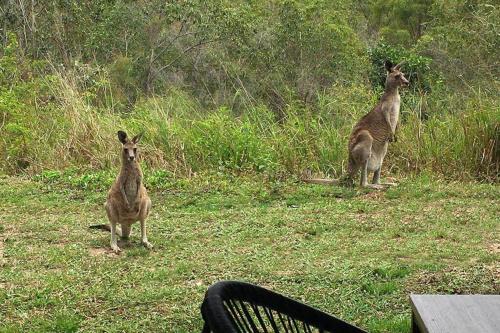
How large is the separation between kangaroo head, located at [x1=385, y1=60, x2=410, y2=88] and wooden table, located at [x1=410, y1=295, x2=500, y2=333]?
6.81 meters

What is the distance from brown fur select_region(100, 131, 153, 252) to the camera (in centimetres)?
609

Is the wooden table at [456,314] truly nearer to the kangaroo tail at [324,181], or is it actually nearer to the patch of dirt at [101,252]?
the patch of dirt at [101,252]

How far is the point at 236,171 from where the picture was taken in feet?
31.7

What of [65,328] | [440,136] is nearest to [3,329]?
[65,328]

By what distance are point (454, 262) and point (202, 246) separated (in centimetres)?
204

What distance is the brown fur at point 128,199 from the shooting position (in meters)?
6.09

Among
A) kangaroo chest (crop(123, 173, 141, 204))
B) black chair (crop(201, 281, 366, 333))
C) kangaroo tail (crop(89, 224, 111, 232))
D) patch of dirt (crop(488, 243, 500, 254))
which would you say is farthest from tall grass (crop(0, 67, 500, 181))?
black chair (crop(201, 281, 366, 333))

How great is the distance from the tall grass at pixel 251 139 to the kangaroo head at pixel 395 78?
1022mm

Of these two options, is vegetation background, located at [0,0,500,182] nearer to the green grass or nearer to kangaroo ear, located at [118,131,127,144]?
the green grass

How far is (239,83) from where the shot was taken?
1733 centimetres

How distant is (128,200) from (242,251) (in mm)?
1011

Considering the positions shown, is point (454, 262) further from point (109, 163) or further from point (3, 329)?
point (109, 163)

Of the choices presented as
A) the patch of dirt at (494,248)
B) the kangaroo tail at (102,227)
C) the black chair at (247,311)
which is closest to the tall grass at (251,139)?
the kangaroo tail at (102,227)

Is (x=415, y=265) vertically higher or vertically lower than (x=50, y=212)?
higher
